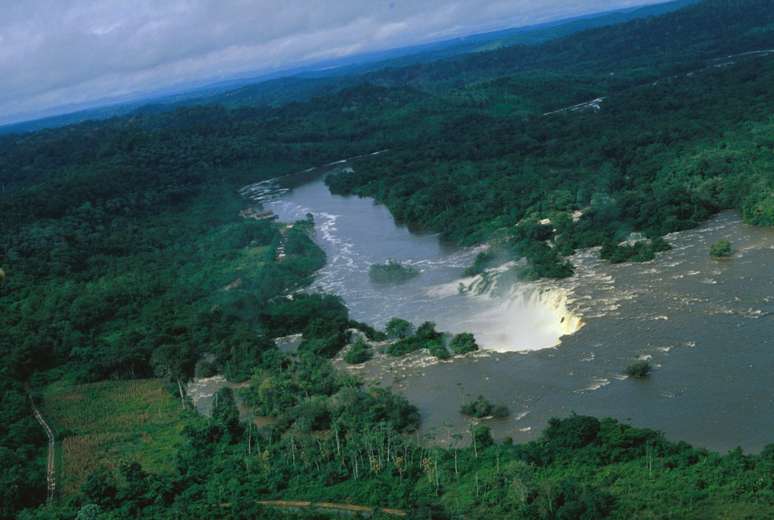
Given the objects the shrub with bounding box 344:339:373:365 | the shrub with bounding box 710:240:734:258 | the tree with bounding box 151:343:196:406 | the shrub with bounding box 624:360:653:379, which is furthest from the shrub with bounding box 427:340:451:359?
the shrub with bounding box 710:240:734:258

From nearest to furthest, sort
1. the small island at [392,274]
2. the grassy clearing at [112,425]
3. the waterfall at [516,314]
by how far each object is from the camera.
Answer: the grassy clearing at [112,425] → the waterfall at [516,314] → the small island at [392,274]

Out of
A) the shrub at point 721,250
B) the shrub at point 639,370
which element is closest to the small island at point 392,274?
the shrub at point 721,250

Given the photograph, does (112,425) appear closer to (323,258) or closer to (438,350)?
(438,350)

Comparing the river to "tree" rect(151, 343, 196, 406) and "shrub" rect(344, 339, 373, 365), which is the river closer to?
"shrub" rect(344, 339, 373, 365)

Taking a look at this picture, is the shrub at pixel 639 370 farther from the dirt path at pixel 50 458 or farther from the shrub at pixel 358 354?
the dirt path at pixel 50 458

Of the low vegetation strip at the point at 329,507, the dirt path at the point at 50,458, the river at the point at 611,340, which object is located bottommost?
the river at the point at 611,340

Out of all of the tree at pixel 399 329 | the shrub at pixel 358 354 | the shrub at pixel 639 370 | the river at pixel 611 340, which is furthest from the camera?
the tree at pixel 399 329

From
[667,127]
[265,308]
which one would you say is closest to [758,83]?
[667,127]
